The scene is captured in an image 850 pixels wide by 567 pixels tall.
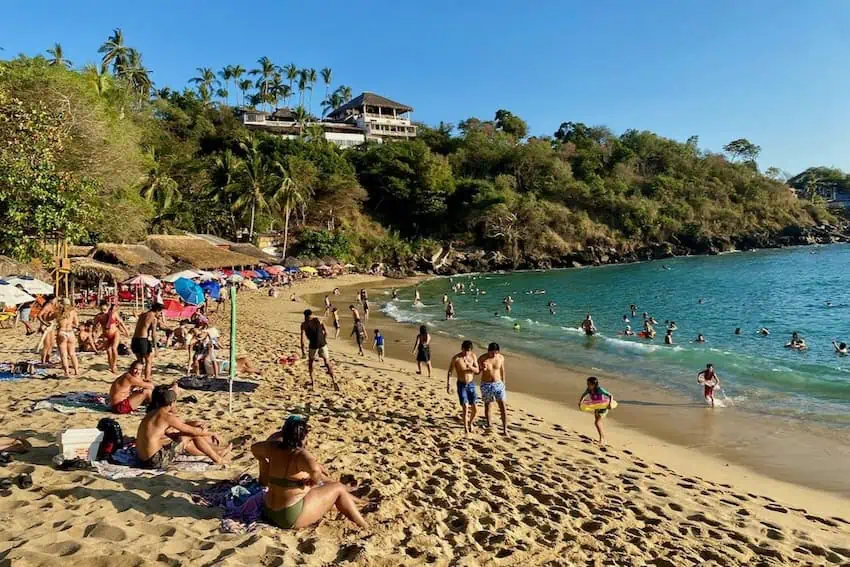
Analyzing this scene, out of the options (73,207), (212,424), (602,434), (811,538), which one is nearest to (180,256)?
(73,207)

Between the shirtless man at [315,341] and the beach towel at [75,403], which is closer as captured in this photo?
the beach towel at [75,403]

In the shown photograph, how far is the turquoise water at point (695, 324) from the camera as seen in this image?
13.1 meters

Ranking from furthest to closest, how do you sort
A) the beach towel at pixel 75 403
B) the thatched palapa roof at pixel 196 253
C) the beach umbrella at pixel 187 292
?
the thatched palapa roof at pixel 196 253
the beach umbrella at pixel 187 292
the beach towel at pixel 75 403

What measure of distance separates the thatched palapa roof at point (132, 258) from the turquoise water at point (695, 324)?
11.4 metres

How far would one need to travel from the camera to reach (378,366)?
1397 centimetres

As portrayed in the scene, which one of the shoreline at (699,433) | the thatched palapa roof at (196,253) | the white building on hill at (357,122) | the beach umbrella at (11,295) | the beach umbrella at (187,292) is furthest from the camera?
the white building on hill at (357,122)

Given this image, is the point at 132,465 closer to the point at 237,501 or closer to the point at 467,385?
the point at 237,501

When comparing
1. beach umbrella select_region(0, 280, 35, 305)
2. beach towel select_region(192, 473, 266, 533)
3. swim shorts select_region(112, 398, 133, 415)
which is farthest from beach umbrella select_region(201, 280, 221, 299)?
beach towel select_region(192, 473, 266, 533)

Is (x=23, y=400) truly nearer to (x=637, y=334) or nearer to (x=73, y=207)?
(x=73, y=207)

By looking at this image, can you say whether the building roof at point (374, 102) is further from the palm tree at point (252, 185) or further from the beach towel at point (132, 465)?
the beach towel at point (132, 465)

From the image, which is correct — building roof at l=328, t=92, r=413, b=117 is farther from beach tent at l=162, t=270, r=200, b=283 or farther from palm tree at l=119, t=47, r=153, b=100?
beach tent at l=162, t=270, r=200, b=283

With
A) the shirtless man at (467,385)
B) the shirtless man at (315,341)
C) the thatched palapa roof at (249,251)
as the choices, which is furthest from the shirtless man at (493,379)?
the thatched palapa roof at (249,251)

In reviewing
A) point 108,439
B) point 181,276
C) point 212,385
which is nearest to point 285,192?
point 181,276

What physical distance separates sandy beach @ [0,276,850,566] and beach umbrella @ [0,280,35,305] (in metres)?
7.12
